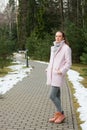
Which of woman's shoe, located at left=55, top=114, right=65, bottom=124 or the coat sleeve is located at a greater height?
the coat sleeve

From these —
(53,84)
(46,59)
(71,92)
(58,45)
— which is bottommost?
(46,59)

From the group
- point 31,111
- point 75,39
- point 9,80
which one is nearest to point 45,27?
point 75,39

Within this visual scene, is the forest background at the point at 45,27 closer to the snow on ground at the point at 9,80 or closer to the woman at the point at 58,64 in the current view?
the snow on ground at the point at 9,80

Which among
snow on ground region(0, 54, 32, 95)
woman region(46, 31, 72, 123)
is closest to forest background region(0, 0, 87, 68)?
snow on ground region(0, 54, 32, 95)

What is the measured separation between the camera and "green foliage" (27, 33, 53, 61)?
3974cm

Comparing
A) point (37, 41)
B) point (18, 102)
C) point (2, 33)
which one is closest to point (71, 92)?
point (18, 102)

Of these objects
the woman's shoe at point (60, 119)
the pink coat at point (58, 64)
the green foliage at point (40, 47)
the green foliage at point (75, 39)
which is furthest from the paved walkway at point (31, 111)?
the green foliage at point (40, 47)

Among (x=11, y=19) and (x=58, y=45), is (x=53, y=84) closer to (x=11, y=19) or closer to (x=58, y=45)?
(x=58, y=45)

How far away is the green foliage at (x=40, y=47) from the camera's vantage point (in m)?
39.7

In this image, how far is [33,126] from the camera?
296 inches

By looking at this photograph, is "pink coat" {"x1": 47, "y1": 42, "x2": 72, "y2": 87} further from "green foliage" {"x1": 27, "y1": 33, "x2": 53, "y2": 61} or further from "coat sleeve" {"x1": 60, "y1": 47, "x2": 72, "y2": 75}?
"green foliage" {"x1": 27, "y1": 33, "x2": 53, "y2": 61}

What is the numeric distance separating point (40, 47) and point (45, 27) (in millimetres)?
7467

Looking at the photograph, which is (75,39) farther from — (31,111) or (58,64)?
(58,64)

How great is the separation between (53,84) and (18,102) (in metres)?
3.20
